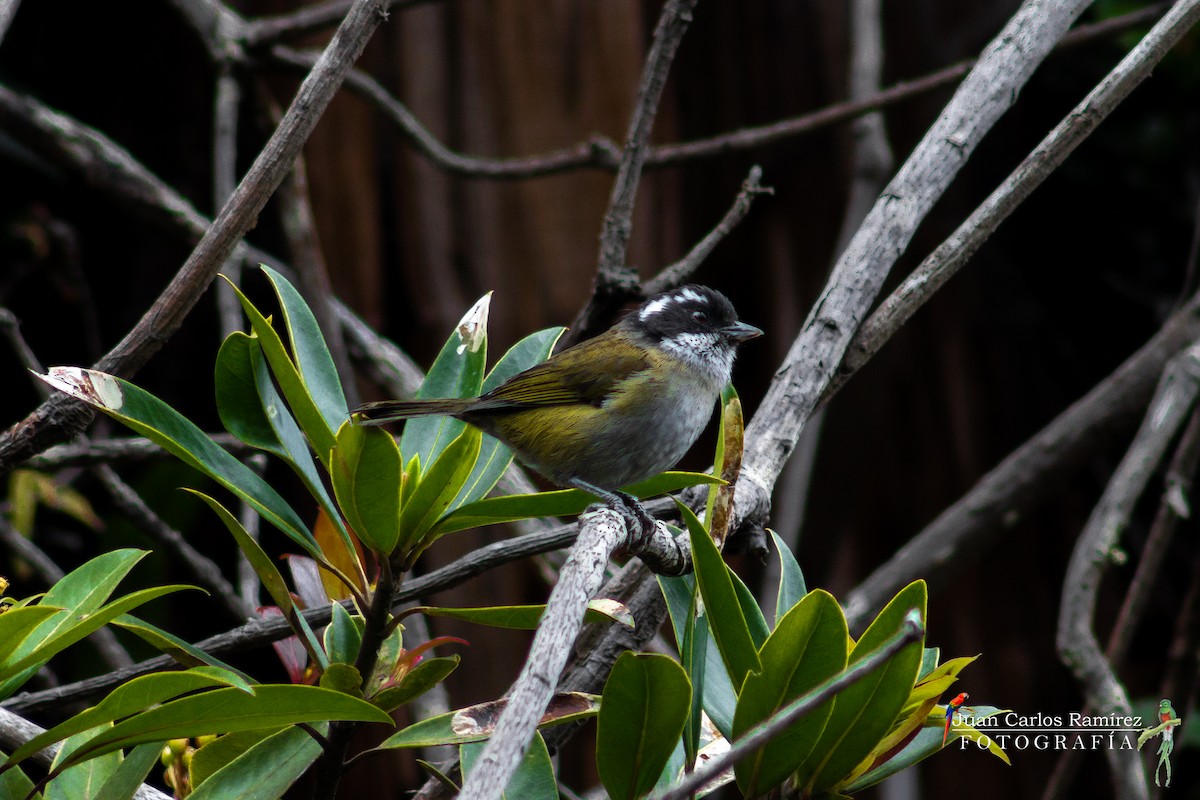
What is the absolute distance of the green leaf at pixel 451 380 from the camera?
212cm

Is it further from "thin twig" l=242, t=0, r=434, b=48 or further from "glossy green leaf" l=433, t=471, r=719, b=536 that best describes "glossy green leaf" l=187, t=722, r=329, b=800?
"thin twig" l=242, t=0, r=434, b=48

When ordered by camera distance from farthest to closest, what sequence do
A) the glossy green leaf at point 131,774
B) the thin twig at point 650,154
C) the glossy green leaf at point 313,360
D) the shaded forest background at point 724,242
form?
the shaded forest background at point 724,242 < the thin twig at point 650,154 < the glossy green leaf at point 313,360 < the glossy green leaf at point 131,774

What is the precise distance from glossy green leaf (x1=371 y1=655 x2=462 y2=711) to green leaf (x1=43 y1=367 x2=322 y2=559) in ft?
1.03

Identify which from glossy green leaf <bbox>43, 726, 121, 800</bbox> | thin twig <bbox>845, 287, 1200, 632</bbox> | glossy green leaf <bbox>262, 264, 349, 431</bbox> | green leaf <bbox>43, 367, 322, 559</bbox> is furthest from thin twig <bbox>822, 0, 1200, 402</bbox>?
glossy green leaf <bbox>43, 726, 121, 800</bbox>

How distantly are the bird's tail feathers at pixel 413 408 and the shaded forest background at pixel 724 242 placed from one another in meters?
2.03

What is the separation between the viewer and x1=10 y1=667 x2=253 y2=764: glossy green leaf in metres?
1.39

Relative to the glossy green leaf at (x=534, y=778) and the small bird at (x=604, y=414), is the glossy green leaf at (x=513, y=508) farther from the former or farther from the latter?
the small bird at (x=604, y=414)

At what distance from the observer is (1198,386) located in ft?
10.9

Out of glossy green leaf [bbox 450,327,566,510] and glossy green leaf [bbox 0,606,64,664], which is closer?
glossy green leaf [bbox 0,606,64,664]

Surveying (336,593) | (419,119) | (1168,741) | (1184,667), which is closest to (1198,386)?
(1184,667)

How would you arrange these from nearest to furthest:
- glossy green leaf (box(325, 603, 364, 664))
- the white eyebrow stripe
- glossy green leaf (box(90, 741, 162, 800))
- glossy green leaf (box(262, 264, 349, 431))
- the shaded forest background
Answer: glossy green leaf (box(90, 741, 162, 800)) < glossy green leaf (box(325, 603, 364, 664)) < glossy green leaf (box(262, 264, 349, 431)) < the white eyebrow stripe < the shaded forest background

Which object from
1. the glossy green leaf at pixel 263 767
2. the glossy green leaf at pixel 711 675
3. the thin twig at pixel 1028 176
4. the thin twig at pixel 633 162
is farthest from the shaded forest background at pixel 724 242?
the glossy green leaf at pixel 263 767

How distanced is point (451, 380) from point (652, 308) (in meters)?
1.56

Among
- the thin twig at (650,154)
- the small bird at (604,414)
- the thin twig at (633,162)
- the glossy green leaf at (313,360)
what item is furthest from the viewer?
the thin twig at (650,154)
